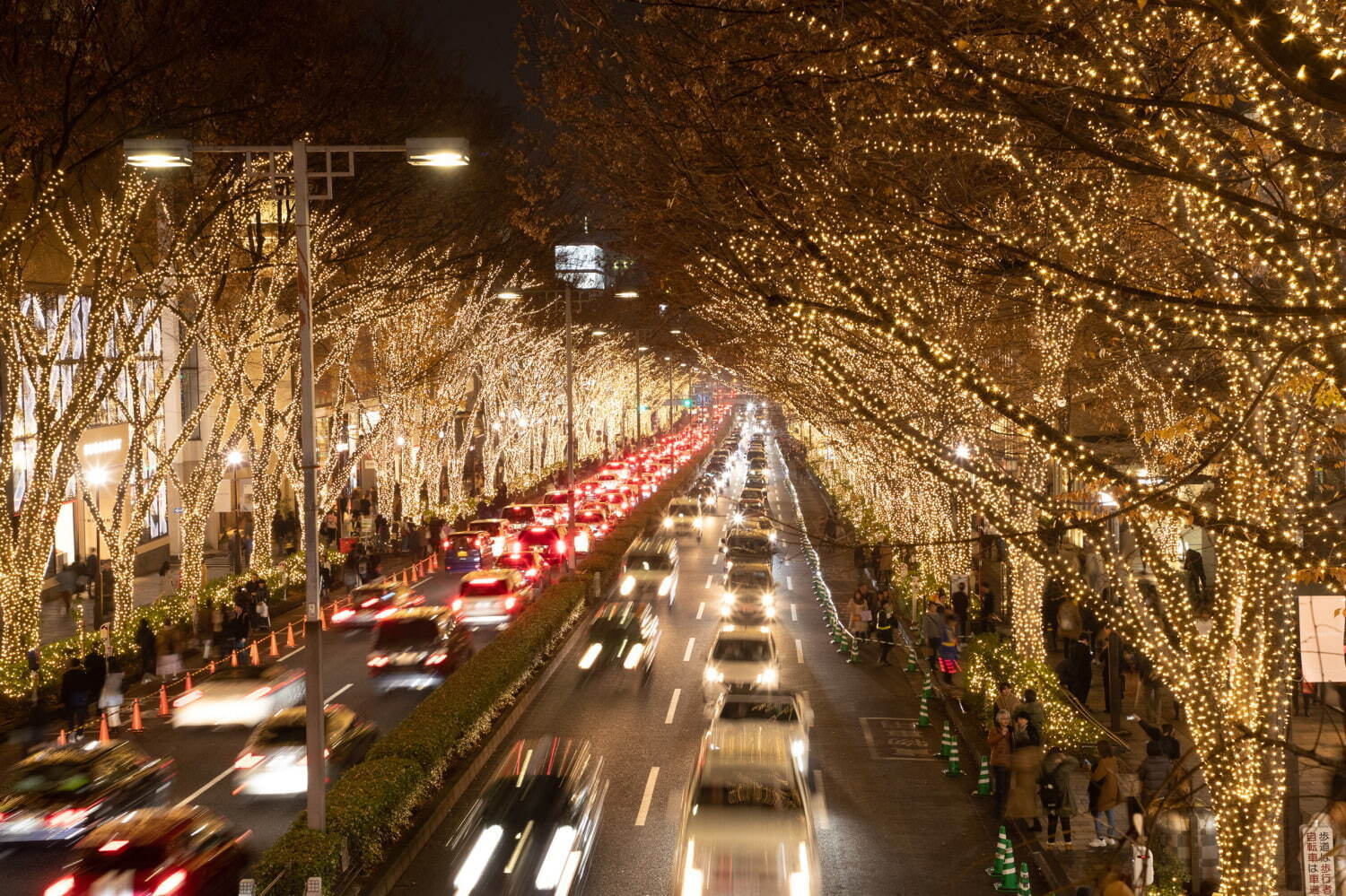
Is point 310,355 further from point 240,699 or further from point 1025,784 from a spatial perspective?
point 1025,784

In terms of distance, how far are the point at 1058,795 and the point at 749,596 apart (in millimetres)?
13097

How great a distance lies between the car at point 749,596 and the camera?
86.8 feet

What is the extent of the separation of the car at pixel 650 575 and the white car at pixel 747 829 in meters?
20.6

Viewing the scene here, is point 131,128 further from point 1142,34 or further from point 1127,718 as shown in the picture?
point 1127,718

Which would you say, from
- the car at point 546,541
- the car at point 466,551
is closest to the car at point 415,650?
the car at point 466,551

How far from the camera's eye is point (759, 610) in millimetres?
26891

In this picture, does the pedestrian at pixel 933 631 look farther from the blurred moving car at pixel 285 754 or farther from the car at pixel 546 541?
the car at pixel 546 541

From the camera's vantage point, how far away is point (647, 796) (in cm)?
1594

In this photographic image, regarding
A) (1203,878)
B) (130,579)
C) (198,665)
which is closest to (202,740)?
(198,665)

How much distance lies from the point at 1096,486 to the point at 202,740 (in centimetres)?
1506

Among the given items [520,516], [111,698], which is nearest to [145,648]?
[111,698]

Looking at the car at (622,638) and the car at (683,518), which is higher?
the car at (683,518)

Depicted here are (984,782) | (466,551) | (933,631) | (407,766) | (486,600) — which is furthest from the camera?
(466,551)

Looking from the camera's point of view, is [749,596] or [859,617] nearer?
[749,596]
